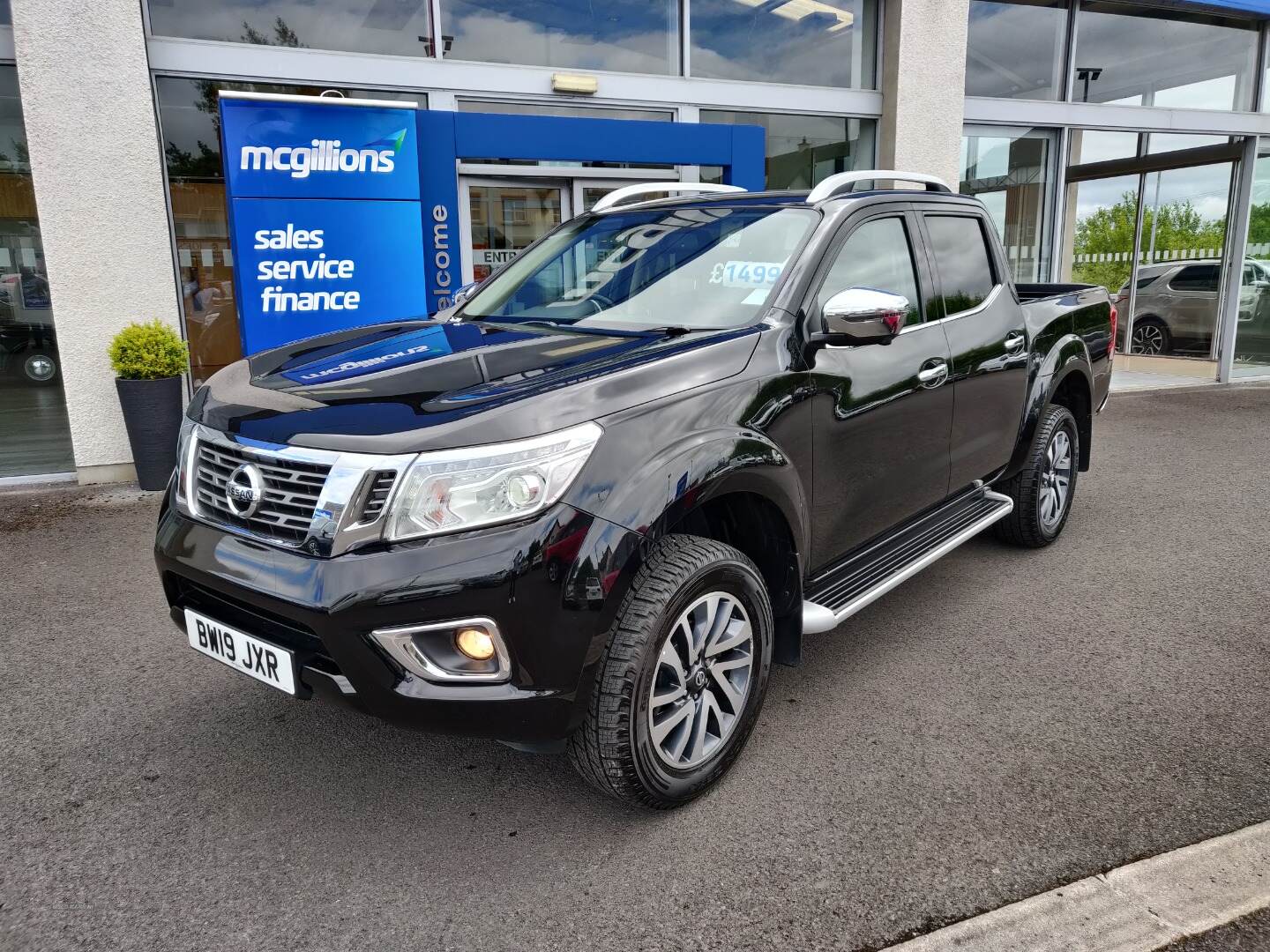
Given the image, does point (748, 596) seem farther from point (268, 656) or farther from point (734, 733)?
point (268, 656)

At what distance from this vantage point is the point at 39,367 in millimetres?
7242

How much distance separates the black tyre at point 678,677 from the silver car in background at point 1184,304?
11.8 m

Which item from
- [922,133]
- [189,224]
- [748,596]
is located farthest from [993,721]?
[922,133]

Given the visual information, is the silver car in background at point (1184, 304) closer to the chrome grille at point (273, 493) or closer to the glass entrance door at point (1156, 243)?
the glass entrance door at point (1156, 243)

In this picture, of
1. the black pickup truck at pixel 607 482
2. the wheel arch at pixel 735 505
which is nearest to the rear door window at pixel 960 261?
the black pickup truck at pixel 607 482

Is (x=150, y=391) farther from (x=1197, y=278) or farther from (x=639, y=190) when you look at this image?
(x=1197, y=278)

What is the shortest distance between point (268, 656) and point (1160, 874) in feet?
7.69

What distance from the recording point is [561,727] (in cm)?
232

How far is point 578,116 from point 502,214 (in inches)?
42.8

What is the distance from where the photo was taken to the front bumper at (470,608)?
2.18 m

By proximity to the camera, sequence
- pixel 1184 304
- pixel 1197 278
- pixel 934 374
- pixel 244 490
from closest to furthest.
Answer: pixel 244 490 → pixel 934 374 → pixel 1197 278 → pixel 1184 304

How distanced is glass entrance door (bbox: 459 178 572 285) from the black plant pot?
260cm

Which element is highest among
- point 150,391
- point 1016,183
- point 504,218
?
point 1016,183

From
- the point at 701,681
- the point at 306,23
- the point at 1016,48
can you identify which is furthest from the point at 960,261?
the point at 1016,48
